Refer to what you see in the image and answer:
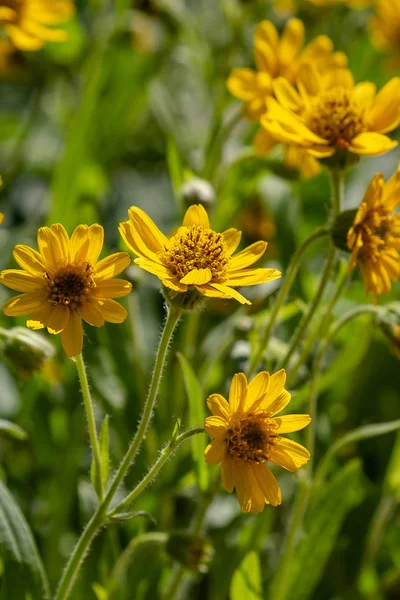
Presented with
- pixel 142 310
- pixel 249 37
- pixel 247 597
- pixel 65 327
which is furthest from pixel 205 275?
pixel 249 37

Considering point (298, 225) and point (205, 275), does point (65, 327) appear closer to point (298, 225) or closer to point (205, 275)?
point (205, 275)

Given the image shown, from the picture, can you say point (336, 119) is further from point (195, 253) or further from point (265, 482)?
point (265, 482)

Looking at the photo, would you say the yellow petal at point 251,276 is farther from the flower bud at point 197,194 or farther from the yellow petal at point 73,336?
the flower bud at point 197,194

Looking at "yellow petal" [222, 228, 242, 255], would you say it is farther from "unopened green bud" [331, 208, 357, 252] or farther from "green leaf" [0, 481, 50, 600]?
"green leaf" [0, 481, 50, 600]

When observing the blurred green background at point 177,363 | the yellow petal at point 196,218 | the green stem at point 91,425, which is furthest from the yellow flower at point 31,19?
the green stem at point 91,425

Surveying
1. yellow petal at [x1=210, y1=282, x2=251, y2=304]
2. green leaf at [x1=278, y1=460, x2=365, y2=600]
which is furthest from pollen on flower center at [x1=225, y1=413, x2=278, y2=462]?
green leaf at [x1=278, y1=460, x2=365, y2=600]

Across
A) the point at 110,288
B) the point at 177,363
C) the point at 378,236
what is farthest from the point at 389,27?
the point at 110,288
